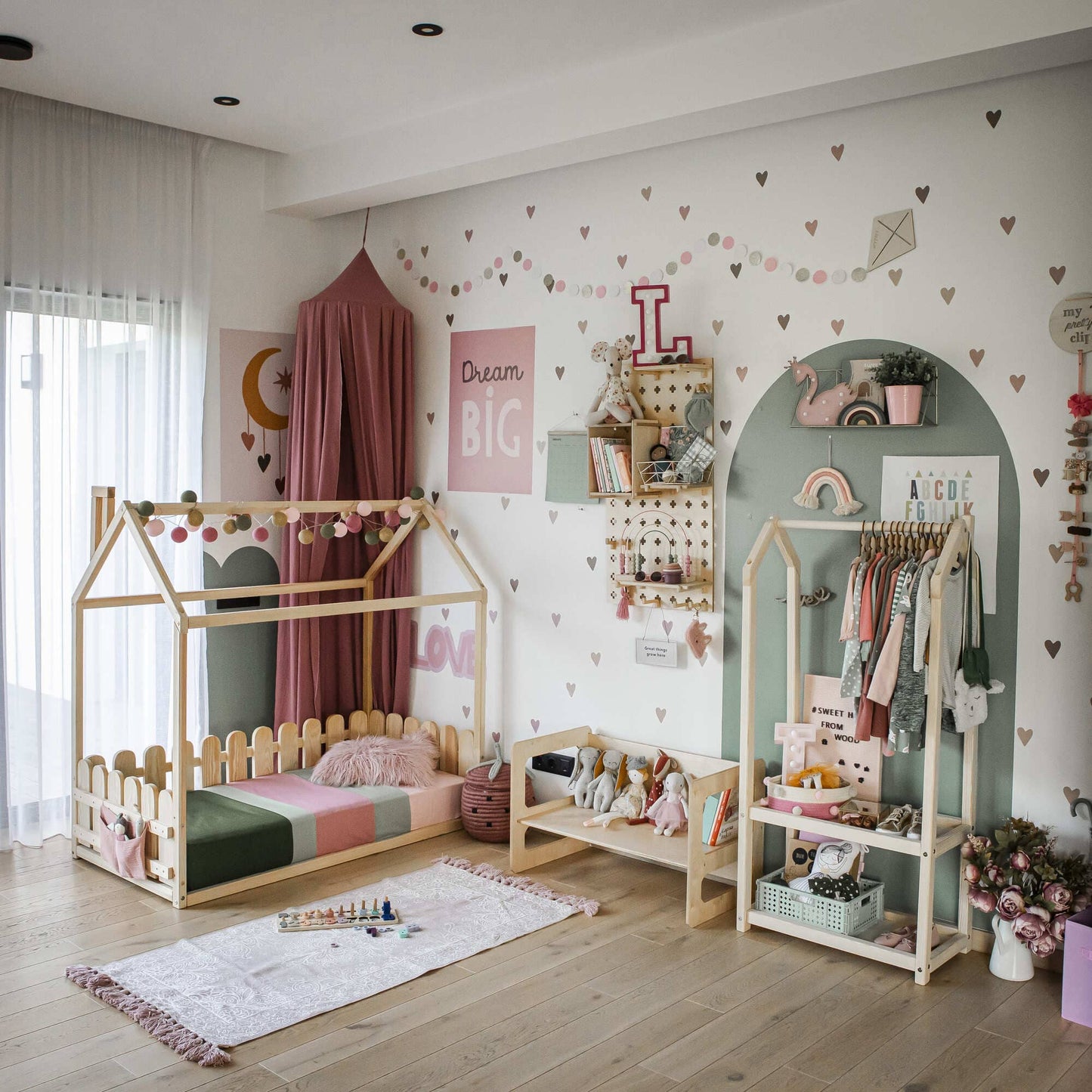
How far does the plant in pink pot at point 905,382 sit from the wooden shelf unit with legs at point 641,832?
3.83ft

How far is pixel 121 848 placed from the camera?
11.6 ft

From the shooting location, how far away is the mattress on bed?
138 inches

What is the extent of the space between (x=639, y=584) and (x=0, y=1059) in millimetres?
2306

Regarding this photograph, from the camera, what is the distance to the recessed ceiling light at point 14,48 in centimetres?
324

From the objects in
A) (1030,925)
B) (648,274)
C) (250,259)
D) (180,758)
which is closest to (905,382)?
(648,274)

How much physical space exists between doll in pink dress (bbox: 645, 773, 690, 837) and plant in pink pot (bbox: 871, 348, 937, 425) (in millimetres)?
1387

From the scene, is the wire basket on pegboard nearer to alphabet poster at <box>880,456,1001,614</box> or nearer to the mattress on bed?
the mattress on bed

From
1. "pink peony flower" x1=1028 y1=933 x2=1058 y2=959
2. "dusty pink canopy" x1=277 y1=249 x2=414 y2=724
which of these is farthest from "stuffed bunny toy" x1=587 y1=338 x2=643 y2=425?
"pink peony flower" x1=1028 y1=933 x2=1058 y2=959

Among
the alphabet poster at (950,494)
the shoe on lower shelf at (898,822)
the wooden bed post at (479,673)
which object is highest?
the alphabet poster at (950,494)

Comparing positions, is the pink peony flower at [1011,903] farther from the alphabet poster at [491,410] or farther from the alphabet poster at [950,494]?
the alphabet poster at [491,410]

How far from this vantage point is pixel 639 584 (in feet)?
12.6

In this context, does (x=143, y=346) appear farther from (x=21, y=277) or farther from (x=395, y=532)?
(x=395, y=532)

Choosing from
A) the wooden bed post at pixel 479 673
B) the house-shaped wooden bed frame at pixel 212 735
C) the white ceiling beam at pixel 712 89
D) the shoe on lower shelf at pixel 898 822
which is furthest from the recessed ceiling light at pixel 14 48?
the shoe on lower shelf at pixel 898 822

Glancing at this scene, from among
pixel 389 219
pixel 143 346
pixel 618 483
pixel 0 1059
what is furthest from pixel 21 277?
pixel 0 1059
